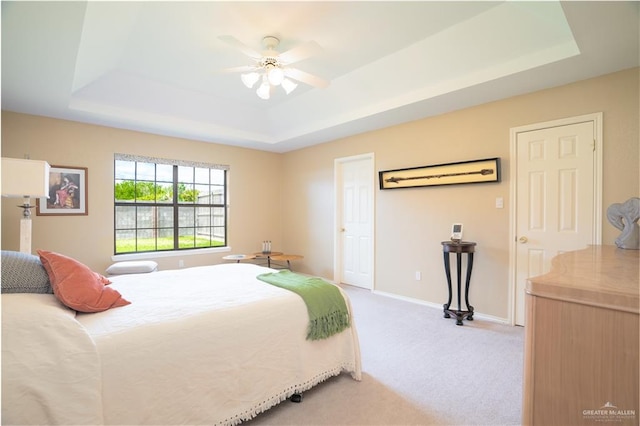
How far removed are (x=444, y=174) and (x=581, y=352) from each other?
10.5ft

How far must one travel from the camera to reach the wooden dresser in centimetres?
70

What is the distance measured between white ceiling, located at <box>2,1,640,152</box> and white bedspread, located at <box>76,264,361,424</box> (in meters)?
1.95

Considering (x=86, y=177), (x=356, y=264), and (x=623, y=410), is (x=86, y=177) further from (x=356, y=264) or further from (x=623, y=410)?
(x=623, y=410)

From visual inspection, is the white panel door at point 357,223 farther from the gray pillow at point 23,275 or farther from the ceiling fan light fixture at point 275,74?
the gray pillow at point 23,275

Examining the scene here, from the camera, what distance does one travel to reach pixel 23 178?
2.18m

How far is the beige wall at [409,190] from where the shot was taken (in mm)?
2691

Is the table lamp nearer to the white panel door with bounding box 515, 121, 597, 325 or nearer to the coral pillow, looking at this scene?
the coral pillow

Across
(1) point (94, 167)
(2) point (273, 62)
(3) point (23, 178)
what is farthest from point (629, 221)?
(1) point (94, 167)

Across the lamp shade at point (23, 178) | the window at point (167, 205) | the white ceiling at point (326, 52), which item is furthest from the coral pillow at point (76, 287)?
the window at point (167, 205)

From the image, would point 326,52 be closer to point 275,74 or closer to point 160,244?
point 275,74

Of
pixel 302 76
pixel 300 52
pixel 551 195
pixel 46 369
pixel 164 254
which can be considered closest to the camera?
pixel 46 369

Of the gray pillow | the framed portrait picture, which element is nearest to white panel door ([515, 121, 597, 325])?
the gray pillow

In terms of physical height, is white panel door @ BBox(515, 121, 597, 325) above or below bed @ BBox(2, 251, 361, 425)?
above

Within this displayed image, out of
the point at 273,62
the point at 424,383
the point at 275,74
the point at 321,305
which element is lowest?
the point at 424,383
